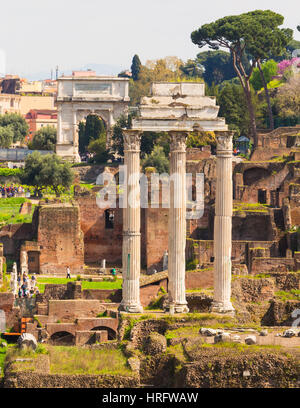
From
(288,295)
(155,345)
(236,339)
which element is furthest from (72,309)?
(236,339)

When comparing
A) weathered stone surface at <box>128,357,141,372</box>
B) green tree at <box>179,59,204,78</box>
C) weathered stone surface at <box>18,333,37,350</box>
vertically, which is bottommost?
weathered stone surface at <box>128,357,141,372</box>

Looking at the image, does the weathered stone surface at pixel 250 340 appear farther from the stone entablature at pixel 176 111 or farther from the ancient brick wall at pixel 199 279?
the ancient brick wall at pixel 199 279

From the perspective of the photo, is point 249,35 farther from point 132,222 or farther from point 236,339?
point 236,339

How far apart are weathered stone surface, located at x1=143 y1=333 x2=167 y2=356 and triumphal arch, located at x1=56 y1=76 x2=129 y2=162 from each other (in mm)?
55904

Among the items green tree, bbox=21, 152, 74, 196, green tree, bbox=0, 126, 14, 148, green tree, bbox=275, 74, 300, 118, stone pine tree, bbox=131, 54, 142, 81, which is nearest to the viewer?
green tree, bbox=21, 152, 74, 196

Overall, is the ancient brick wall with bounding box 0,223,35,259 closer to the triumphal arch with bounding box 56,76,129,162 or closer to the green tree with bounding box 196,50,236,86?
the triumphal arch with bounding box 56,76,129,162

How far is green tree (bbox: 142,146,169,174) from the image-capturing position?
6619cm

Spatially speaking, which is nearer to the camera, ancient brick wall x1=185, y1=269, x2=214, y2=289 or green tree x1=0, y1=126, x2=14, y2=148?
ancient brick wall x1=185, y1=269, x2=214, y2=289

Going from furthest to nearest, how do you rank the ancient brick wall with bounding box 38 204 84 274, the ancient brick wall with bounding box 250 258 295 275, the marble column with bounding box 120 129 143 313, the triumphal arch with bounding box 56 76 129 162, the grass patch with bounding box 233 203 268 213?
1. the triumphal arch with bounding box 56 76 129 162
2. the ancient brick wall with bounding box 38 204 84 274
3. the grass patch with bounding box 233 203 268 213
4. the ancient brick wall with bounding box 250 258 295 275
5. the marble column with bounding box 120 129 143 313

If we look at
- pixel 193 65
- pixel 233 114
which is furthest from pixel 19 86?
pixel 233 114

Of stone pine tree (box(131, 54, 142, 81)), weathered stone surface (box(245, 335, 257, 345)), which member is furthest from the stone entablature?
stone pine tree (box(131, 54, 142, 81))

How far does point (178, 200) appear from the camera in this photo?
3362cm

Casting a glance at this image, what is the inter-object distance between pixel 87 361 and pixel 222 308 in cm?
494

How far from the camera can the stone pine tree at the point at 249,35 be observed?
73750 millimetres
